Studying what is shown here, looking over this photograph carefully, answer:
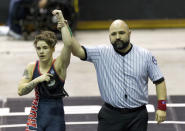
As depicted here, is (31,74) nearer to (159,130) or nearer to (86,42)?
(159,130)

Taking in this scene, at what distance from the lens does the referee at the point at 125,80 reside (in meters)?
6.39

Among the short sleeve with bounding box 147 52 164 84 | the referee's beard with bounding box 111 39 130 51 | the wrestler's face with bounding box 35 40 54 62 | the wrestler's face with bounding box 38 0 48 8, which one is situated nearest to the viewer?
the referee's beard with bounding box 111 39 130 51

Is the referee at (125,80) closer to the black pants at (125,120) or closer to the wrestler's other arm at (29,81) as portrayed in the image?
the black pants at (125,120)

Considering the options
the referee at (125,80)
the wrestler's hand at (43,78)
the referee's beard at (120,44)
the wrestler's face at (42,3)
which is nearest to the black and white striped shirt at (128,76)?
the referee at (125,80)

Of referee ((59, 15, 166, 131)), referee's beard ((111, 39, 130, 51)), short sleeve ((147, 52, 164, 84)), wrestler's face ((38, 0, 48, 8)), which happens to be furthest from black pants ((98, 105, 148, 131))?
wrestler's face ((38, 0, 48, 8))

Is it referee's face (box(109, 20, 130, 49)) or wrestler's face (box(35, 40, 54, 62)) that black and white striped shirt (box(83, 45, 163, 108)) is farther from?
wrestler's face (box(35, 40, 54, 62))

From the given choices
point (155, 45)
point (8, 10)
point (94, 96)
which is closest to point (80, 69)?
point (94, 96)

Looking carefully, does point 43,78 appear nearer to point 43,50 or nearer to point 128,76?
point 43,50

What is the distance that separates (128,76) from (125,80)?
0.06 m

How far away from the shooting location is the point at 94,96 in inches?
438

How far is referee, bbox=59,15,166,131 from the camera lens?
21.0 feet

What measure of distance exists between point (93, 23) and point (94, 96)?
24.9ft

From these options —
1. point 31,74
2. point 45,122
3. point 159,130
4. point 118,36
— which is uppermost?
point 118,36

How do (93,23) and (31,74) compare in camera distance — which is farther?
(93,23)
